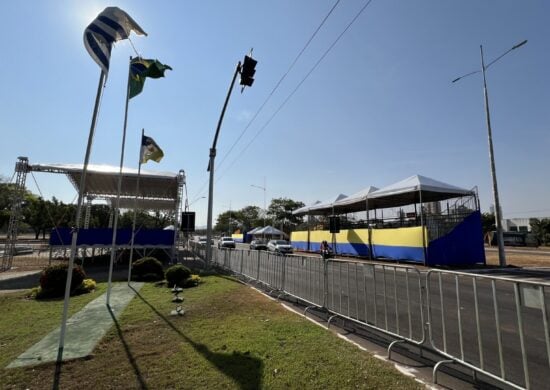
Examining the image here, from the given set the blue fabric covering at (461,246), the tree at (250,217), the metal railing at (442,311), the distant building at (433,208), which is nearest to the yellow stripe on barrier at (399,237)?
the blue fabric covering at (461,246)

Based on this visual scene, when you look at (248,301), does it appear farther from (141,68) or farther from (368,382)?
(141,68)

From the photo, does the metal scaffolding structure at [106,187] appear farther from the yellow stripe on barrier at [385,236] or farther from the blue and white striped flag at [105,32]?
the yellow stripe on barrier at [385,236]

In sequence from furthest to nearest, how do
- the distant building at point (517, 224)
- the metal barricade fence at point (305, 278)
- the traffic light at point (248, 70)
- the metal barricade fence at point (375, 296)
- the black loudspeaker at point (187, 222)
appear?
the distant building at point (517, 224), the black loudspeaker at point (187, 222), the traffic light at point (248, 70), the metal barricade fence at point (305, 278), the metal barricade fence at point (375, 296)

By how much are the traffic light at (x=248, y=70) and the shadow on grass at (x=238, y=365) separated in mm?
7821

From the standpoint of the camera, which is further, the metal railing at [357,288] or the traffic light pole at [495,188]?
→ the traffic light pole at [495,188]

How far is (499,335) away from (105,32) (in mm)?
7591

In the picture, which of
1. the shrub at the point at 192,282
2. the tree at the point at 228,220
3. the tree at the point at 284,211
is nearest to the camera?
the shrub at the point at 192,282

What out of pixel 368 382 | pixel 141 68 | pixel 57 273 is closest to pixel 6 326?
pixel 57 273

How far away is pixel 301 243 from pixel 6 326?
117 ft

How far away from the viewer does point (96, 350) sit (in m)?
5.13

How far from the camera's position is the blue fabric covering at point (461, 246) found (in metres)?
20.6

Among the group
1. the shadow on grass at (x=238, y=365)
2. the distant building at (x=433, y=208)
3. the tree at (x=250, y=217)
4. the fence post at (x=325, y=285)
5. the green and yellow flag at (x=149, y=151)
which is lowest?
the shadow on grass at (x=238, y=365)

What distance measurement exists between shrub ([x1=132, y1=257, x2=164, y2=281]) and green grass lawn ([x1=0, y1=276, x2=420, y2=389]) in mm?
5747

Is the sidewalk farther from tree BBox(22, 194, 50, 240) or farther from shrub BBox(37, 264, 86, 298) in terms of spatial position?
tree BBox(22, 194, 50, 240)
